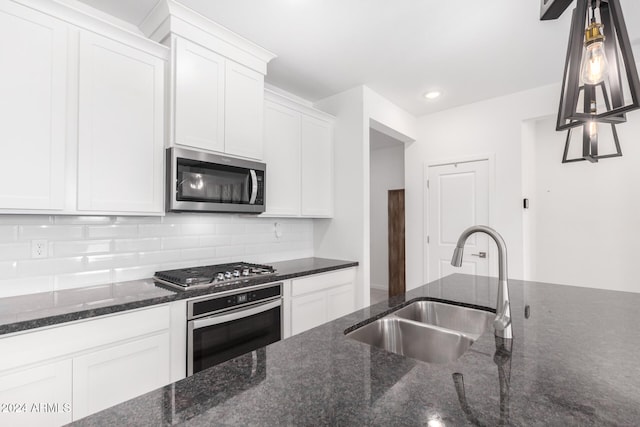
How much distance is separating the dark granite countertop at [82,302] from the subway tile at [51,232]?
323 mm

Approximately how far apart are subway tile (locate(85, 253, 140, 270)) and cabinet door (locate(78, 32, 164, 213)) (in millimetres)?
396

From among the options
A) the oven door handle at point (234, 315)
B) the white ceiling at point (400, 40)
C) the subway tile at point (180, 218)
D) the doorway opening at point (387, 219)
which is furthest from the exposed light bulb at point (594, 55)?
the doorway opening at point (387, 219)

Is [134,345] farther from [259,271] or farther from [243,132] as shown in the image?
[243,132]

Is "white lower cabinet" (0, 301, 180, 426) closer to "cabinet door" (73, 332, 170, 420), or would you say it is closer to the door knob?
→ "cabinet door" (73, 332, 170, 420)

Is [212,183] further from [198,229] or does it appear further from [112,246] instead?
[112,246]

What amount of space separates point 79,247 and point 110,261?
194mm

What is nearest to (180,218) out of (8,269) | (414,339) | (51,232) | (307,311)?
(51,232)

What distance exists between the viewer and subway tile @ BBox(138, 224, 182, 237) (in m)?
2.21

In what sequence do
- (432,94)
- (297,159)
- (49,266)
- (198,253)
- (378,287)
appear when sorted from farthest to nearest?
(378,287) → (432,94) → (297,159) → (198,253) → (49,266)

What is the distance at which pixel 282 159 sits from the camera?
289 centimetres

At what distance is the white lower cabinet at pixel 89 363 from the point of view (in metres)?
1.30

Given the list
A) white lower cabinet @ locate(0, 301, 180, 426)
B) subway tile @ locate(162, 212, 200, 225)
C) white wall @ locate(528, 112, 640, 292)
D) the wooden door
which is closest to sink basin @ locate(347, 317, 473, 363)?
→ white lower cabinet @ locate(0, 301, 180, 426)

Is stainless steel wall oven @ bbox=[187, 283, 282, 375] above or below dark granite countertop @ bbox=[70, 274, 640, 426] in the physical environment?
below

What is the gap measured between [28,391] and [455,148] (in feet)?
13.8
